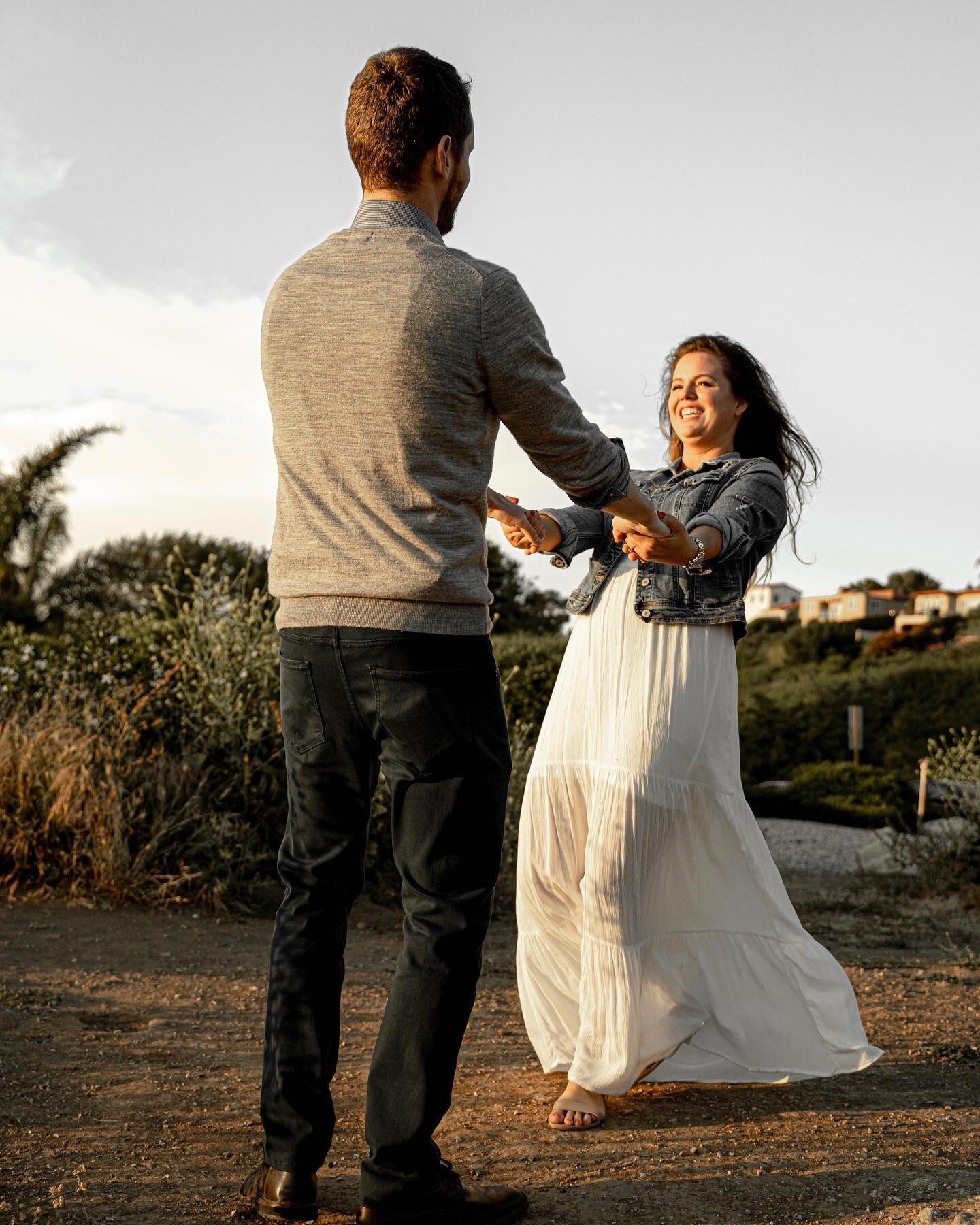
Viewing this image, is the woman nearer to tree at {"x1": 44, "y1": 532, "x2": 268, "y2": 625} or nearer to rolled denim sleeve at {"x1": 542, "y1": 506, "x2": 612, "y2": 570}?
rolled denim sleeve at {"x1": 542, "y1": 506, "x2": 612, "y2": 570}

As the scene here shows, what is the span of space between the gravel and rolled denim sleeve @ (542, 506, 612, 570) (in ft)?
19.1

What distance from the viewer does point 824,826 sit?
37.6 feet

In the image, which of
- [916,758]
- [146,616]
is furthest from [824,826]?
[146,616]

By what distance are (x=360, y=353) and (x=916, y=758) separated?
13.6 metres

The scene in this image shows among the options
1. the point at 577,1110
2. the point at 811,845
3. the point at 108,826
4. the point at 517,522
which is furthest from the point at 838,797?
the point at 517,522

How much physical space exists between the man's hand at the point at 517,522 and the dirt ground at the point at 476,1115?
1.51 m

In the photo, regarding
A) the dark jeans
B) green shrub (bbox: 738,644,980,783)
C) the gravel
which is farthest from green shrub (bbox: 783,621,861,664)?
the dark jeans

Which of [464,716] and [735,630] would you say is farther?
[735,630]

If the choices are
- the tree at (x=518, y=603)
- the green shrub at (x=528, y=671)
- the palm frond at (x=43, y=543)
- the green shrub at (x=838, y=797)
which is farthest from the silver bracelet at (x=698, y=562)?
the palm frond at (x=43, y=543)

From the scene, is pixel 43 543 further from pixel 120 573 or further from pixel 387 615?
pixel 387 615

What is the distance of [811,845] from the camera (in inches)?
411

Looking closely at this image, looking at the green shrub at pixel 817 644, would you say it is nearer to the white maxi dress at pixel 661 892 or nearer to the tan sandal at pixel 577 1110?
the white maxi dress at pixel 661 892

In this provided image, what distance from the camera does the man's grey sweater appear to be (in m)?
A: 2.07

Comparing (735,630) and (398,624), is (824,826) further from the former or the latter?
(398,624)
